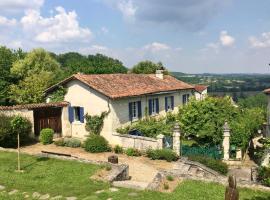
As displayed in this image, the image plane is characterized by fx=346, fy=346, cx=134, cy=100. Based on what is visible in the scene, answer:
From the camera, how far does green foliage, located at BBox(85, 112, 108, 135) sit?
85.8 ft

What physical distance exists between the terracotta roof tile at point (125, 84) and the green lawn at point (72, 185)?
8611 mm

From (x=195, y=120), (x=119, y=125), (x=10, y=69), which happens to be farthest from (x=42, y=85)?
(x=195, y=120)

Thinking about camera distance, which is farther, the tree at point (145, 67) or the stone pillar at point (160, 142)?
the tree at point (145, 67)

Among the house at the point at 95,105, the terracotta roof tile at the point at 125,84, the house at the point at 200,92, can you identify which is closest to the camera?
the house at the point at 95,105

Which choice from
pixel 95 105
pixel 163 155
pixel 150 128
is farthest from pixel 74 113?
pixel 163 155

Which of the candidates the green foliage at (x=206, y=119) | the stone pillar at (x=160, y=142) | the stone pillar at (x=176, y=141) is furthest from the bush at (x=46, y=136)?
the green foliage at (x=206, y=119)

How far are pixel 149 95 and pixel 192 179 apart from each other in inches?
595

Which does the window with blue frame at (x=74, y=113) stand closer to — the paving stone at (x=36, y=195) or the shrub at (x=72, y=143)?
the shrub at (x=72, y=143)

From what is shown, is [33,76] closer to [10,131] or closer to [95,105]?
[95,105]

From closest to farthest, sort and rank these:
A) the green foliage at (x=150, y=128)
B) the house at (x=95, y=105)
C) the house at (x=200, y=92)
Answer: the green foliage at (x=150, y=128), the house at (x=95, y=105), the house at (x=200, y=92)

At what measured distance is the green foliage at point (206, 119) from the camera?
80.2 feet

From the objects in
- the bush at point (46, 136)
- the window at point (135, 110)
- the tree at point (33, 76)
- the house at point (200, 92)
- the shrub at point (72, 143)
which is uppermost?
the tree at point (33, 76)

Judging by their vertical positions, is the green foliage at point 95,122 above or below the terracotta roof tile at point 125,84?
below

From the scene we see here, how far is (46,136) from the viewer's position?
2531cm
